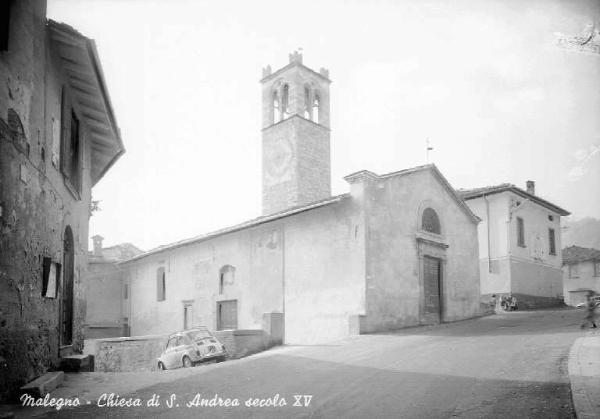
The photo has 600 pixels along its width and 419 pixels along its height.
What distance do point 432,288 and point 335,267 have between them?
4.61 m

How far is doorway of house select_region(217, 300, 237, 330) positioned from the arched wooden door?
35.3 ft

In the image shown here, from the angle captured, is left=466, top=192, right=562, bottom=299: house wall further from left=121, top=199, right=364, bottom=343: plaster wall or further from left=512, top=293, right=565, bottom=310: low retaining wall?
left=121, top=199, right=364, bottom=343: plaster wall

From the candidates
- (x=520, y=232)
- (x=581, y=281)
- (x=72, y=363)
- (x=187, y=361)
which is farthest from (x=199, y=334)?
(x=581, y=281)

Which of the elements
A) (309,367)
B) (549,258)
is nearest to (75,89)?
(309,367)

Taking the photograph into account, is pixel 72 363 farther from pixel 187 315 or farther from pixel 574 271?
pixel 574 271

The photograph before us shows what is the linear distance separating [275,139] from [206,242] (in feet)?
41.7

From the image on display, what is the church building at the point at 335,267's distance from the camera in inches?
685

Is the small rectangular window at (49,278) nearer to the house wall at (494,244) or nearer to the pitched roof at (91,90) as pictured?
the pitched roof at (91,90)

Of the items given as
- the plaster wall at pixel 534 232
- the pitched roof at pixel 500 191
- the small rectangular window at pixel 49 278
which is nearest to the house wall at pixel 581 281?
the plaster wall at pixel 534 232

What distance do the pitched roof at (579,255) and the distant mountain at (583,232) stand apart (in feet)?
41.5

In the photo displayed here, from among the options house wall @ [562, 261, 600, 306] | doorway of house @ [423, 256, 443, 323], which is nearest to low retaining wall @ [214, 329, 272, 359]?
doorway of house @ [423, 256, 443, 323]

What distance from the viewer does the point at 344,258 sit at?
17.6 m

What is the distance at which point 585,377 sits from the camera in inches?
276

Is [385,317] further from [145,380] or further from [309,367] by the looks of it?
[145,380]
